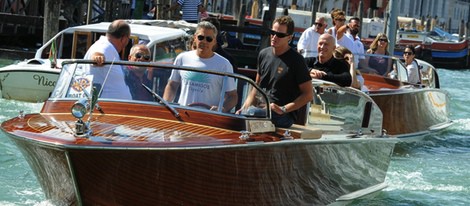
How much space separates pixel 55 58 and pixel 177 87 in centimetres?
935

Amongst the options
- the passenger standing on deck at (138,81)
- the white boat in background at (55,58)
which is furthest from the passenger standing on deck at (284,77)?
the white boat in background at (55,58)

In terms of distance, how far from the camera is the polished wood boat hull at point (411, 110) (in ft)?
46.8

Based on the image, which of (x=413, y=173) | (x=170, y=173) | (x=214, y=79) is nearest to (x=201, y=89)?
(x=214, y=79)

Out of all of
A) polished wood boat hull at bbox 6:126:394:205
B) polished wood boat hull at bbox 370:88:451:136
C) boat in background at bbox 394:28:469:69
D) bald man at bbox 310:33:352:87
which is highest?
bald man at bbox 310:33:352:87

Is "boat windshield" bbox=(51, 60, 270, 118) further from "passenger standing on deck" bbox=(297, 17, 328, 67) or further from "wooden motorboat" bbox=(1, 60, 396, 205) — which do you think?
"passenger standing on deck" bbox=(297, 17, 328, 67)

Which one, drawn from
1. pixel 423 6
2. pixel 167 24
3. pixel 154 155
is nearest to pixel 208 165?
pixel 154 155

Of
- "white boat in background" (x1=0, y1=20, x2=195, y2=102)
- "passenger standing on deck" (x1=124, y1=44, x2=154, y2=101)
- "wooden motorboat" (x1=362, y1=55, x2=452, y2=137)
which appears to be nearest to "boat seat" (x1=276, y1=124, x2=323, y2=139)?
"passenger standing on deck" (x1=124, y1=44, x2=154, y2=101)

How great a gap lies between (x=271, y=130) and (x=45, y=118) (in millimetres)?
1561

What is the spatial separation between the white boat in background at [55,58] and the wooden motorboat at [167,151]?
27.3 feet

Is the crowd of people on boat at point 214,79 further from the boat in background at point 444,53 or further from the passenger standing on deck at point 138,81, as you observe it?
the boat in background at point 444,53

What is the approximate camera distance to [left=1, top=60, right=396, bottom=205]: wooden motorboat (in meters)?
6.69

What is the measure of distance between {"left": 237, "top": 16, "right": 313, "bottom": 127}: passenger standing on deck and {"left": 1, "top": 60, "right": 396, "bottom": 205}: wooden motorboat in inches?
7.7

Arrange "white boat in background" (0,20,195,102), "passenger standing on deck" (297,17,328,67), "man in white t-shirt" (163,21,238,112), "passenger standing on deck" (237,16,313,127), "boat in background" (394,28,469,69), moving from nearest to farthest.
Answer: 1. "man in white t-shirt" (163,21,238,112)
2. "passenger standing on deck" (237,16,313,127)
3. "passenger standing on deck" (297,17,328,67)
4. "white boat in background" (0,20,195,102)
5. "boat in background" (394,28,469,69)

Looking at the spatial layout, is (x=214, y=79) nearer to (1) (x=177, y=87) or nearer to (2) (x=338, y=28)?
(1) (x=177, y=87)
